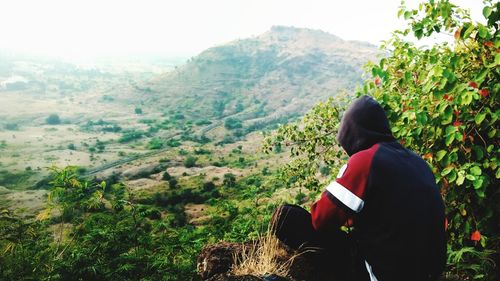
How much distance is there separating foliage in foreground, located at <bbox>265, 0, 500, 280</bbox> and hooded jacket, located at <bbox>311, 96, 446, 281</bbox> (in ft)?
3.94

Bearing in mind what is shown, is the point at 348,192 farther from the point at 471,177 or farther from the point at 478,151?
the point at 478,151

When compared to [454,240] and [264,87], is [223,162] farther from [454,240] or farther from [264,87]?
[264,87]

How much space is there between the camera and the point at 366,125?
2.35m

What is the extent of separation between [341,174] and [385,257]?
573mm

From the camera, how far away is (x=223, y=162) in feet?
271

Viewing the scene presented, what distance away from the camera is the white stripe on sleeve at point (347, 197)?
7.09 feet

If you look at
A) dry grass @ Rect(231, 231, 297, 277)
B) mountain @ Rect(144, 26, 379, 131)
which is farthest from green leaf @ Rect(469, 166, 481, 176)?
mountain @ Rect(144, 26, 379, 131)

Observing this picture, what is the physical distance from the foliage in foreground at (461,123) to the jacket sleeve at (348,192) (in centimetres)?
150

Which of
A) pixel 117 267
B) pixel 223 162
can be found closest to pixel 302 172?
pixel 117 267

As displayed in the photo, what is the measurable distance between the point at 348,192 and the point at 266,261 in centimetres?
116

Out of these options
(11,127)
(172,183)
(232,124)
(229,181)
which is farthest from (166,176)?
(11,127)

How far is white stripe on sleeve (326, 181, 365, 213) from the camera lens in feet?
7.09

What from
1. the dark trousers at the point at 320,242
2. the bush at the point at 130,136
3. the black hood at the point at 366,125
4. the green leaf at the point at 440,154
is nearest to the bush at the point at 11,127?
the bush at the point at 130,136

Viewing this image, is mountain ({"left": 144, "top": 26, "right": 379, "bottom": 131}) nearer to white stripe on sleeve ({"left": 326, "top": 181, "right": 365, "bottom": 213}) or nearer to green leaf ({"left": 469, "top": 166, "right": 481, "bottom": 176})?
green leaf ({"left": 469, "top": 166, "right": 481, "bottom": 176})
